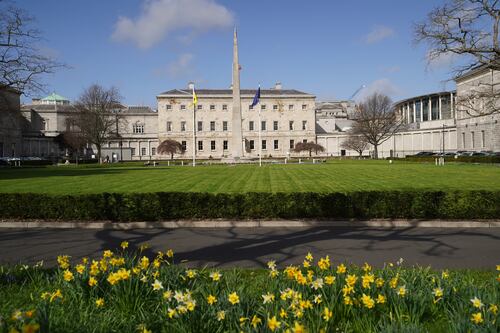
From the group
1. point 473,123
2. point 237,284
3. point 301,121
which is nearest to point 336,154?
point 301,121

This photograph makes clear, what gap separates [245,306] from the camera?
4738 millimetres

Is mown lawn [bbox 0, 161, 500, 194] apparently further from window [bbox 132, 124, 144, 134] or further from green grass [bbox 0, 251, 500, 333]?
window [bbox 132, 124, 144, 134]

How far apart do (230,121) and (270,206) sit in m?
85.5

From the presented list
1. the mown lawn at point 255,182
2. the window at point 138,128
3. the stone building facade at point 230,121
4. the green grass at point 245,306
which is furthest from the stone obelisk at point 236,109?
the window at point 138,128

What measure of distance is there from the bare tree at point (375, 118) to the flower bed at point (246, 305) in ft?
230

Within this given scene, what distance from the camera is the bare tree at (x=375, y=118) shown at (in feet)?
239

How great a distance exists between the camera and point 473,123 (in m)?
75.0

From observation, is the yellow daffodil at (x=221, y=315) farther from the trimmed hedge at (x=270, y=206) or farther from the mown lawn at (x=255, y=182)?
the mown lawn at (x=255, y=182)

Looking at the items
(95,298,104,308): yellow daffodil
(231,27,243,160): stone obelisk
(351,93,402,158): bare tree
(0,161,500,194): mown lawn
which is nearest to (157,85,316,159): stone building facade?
(351,93,402,158): bare tree

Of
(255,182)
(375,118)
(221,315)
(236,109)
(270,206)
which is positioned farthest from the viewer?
(375,118)

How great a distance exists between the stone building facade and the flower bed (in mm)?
89825

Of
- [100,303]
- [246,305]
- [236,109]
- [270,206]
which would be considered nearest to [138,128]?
[236,109]

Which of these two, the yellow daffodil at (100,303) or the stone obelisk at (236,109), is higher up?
the stone obelisk at (236,109)

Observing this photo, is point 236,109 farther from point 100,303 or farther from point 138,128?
point 138,128
